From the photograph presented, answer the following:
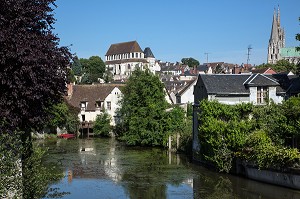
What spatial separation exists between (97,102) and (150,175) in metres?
35.7

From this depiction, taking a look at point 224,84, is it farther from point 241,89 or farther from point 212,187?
point 212,187

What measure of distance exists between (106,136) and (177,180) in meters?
32.9

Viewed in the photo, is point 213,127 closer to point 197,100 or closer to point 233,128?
point 233,128

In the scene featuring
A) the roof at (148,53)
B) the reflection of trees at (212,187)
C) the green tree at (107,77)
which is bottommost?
the reflection of trees at (212,187)

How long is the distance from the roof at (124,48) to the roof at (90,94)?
77285mm

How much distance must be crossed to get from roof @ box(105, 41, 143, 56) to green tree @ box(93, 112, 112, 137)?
8520cm

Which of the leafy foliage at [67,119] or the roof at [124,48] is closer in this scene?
the leafy foliage at [67,119]

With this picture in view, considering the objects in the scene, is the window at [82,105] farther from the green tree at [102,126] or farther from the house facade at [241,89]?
the house facade at [241,89]

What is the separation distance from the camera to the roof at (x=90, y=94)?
6494cm

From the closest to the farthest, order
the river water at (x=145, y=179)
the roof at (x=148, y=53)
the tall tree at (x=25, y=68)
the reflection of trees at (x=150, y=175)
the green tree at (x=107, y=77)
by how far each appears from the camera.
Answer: the tall tree at (x=25, y=68) < the river water at (x=145, y=179) < the reflection of trees at (x=150, y=175) < the green tree at (x=107, y=77) < the roof at (x=148, y=53)

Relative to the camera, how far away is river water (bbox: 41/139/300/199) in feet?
81.9

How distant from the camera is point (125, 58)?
14700 cm

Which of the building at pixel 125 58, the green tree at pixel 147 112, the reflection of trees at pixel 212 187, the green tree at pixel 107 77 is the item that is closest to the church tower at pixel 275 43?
the building at pixel 125 58

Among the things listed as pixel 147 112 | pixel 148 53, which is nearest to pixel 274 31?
pixel 148 53
